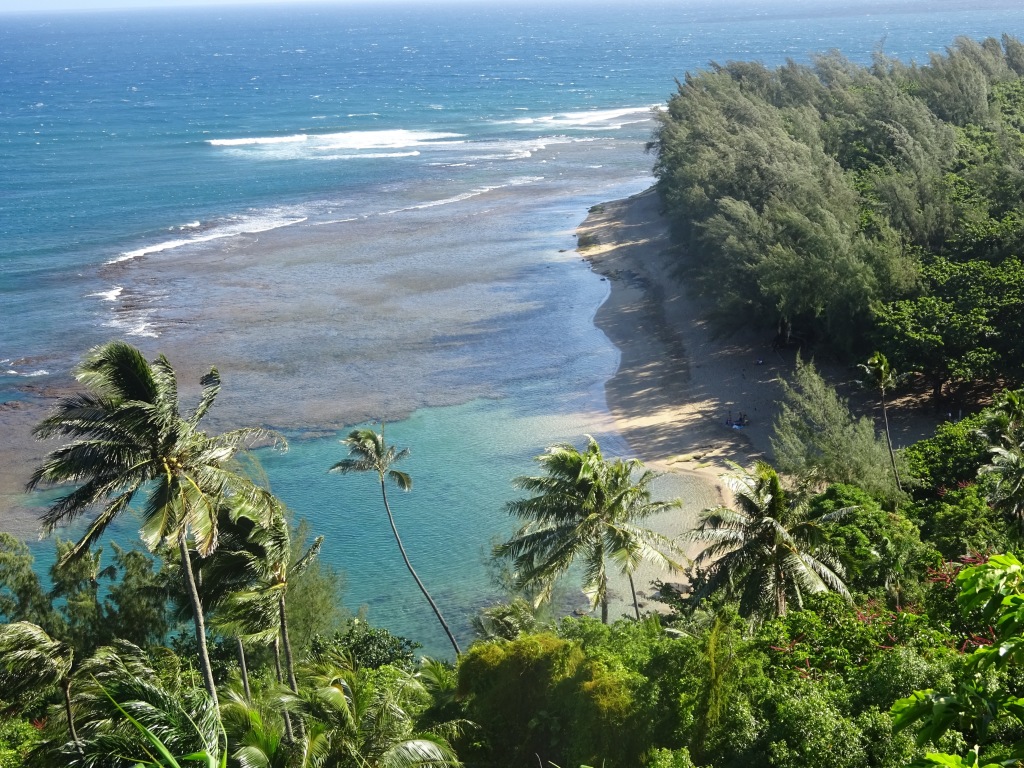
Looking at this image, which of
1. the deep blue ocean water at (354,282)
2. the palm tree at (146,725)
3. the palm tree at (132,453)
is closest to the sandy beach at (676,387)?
the deep blue ocean water at (354,282)

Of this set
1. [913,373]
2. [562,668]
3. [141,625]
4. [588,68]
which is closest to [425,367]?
[913,373]

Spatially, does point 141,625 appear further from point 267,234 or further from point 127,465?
point 267,234

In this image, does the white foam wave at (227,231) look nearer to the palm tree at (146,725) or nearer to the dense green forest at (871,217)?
the dense green forest at (871,217)

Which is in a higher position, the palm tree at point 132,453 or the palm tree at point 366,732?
the palm tree at point 132,453

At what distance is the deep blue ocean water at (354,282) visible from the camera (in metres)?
37.4

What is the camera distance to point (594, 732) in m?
16.2

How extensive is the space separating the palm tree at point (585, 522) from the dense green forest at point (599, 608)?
0.07 metres

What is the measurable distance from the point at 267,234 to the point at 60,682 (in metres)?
57.9

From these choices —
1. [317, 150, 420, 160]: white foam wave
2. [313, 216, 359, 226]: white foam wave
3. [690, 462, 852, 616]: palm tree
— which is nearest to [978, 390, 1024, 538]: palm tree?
[690, 462, 852, 616]: palm tree

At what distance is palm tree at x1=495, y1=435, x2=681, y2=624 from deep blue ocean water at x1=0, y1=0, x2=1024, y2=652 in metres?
6.31

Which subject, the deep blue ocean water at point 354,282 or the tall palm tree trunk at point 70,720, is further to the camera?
the deep blue ocean water at point 354,282

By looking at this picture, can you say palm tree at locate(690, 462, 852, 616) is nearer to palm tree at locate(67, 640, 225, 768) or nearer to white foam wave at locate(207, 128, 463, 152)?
palm tree at locate(67, 640, 225, 768)

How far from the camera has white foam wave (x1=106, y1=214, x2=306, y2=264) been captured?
67.4m

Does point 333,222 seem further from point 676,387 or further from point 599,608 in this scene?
point 599,608
